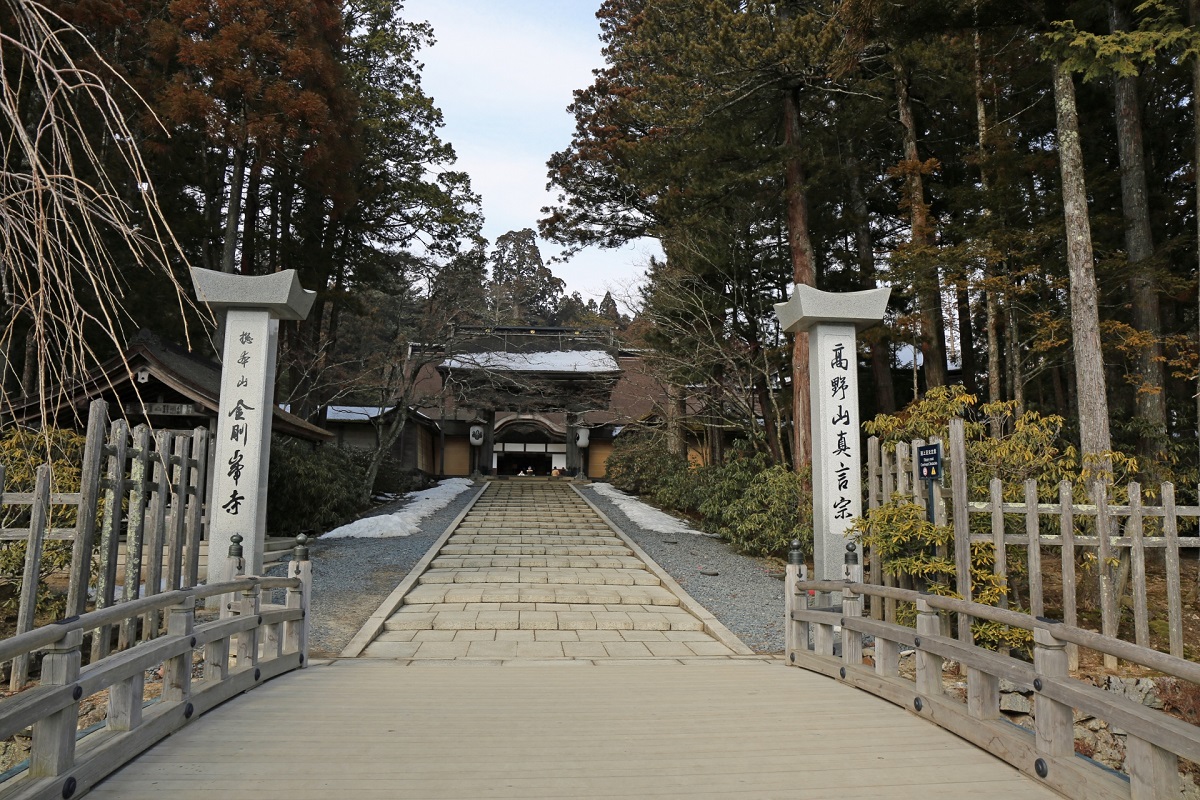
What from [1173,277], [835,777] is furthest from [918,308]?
[835,777]

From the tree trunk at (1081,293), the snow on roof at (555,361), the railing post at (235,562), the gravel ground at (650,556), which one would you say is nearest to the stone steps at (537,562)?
the gravel ground at (650,556)

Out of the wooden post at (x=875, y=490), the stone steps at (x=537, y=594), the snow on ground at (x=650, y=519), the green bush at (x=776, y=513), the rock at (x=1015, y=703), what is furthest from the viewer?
the snow on ground at (x=650, y=519)

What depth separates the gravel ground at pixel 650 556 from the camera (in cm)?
725

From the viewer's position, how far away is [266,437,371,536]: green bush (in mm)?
13584

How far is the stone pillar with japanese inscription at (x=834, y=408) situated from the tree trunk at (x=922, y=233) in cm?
475

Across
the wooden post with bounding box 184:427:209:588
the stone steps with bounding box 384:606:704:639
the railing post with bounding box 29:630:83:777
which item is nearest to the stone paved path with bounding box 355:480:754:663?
the stone steps with bounding box 384:606:704:639

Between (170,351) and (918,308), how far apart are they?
12.4 metres

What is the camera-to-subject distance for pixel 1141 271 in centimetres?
1013

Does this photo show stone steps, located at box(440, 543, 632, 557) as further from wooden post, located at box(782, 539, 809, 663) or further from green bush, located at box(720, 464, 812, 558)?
wooden post, located at box(782, 539, 809, 663)

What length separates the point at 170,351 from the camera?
12.5 meters

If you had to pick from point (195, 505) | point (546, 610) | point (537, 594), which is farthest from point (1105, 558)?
point (195, 505)

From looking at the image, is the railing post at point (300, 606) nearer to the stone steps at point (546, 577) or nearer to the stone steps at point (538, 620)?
the stone steps at point (538, 620)

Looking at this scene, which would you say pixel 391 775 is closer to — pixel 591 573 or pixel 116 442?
pixel 116 442

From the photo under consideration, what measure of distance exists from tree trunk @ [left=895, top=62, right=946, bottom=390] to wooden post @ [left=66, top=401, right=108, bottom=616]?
414 inches
